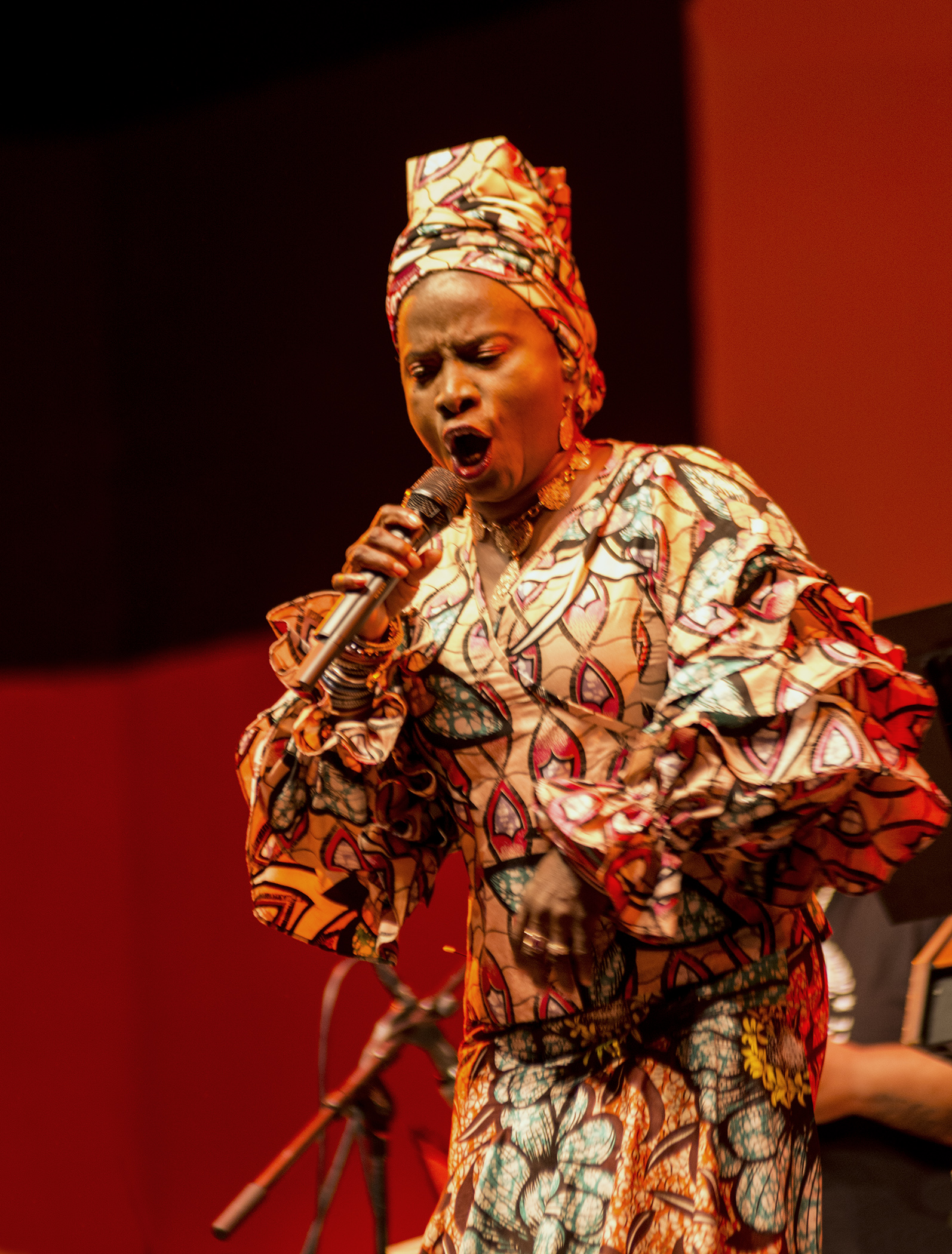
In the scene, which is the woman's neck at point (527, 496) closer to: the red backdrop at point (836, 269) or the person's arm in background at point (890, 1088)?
the red backdrop at point (836, 269)

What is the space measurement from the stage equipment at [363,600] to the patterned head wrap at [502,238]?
23 cm

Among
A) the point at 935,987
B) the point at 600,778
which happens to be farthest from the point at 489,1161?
the point at 935,987

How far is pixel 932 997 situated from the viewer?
2352mm

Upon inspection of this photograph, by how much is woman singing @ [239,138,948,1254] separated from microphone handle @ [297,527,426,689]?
17mm

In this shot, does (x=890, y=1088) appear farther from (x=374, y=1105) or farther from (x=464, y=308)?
(x=464, y=308)

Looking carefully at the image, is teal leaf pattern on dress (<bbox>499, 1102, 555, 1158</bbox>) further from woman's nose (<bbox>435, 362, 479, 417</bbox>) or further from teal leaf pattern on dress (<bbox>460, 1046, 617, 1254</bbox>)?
woman's nose (<bbox>435, 362, 479, 417</bbox>)

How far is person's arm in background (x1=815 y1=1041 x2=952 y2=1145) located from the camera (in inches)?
93.7

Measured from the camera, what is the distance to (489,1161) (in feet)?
5.31

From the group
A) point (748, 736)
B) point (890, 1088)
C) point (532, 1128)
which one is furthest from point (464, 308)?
point (890, 1088)

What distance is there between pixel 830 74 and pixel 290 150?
3.47 feet

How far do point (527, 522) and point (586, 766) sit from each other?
30 centimetres

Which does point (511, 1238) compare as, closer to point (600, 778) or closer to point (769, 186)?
point (600, 778)

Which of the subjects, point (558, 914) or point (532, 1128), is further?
point (532, 1128)

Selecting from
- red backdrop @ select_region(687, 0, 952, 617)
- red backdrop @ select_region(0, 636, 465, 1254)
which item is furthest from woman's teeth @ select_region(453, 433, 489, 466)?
red backdrop @ select_region(0, 636, 465, 1254)
